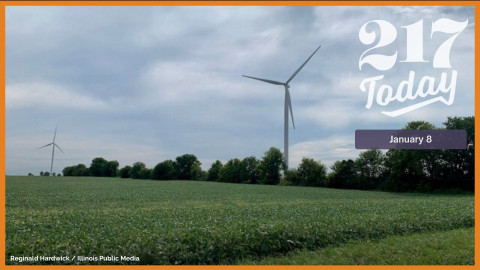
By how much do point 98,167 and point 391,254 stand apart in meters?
116

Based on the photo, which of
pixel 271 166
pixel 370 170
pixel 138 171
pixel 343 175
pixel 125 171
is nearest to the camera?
pixel 370 170

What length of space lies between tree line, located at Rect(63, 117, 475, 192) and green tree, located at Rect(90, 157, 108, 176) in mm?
20130

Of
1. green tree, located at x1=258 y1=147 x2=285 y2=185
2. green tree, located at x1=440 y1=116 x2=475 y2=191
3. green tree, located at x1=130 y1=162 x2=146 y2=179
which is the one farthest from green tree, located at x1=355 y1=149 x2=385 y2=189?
green tree, located at x1=130 y1=162 x2=146 y2=179

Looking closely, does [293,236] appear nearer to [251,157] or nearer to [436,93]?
[436,93]

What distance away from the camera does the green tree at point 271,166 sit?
277 ft

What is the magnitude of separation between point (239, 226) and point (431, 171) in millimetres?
47742

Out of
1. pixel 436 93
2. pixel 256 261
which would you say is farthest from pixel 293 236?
pixel 436 93

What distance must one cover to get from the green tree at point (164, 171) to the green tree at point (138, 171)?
5.91 metres

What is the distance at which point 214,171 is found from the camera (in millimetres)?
98000

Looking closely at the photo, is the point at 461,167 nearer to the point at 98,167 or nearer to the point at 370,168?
the point at 370,168

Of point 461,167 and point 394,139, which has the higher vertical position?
point 461,167

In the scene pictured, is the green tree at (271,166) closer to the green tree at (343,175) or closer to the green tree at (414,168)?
the green tree at (343,175)

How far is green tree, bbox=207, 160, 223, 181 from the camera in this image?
97688 mm

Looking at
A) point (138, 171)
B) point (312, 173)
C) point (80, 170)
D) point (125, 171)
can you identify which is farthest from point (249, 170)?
point (80, 170)
